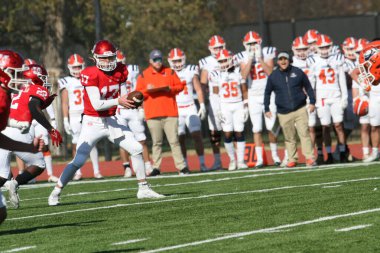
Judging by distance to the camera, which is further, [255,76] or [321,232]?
[255,76]

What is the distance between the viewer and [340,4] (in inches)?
2320

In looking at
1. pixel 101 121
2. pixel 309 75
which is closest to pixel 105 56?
pixel 101 121

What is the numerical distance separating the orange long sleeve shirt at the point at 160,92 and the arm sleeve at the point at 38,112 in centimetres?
535

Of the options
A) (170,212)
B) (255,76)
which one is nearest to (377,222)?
(170,212)

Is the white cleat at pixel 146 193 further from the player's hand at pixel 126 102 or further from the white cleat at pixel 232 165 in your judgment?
the white cleat at pixel 232 165

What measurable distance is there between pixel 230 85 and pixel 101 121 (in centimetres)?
601

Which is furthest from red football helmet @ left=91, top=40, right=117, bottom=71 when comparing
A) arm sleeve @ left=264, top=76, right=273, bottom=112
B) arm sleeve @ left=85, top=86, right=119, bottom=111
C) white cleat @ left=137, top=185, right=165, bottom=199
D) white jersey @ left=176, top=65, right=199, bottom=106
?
white jersey @ left=176, top=65, right=199, bottom=106

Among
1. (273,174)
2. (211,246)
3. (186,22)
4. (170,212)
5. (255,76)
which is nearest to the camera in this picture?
(211,246)

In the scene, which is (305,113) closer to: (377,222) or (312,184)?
(312,184)

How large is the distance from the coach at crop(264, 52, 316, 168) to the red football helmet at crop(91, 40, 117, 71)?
199 inches

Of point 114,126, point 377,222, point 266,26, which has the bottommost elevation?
point 377,222

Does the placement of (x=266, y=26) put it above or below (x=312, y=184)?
above

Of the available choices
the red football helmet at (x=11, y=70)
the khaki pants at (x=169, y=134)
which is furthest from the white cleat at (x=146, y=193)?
the khaki pants at (x=169, y=134)

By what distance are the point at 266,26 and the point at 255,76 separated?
17723 mm
